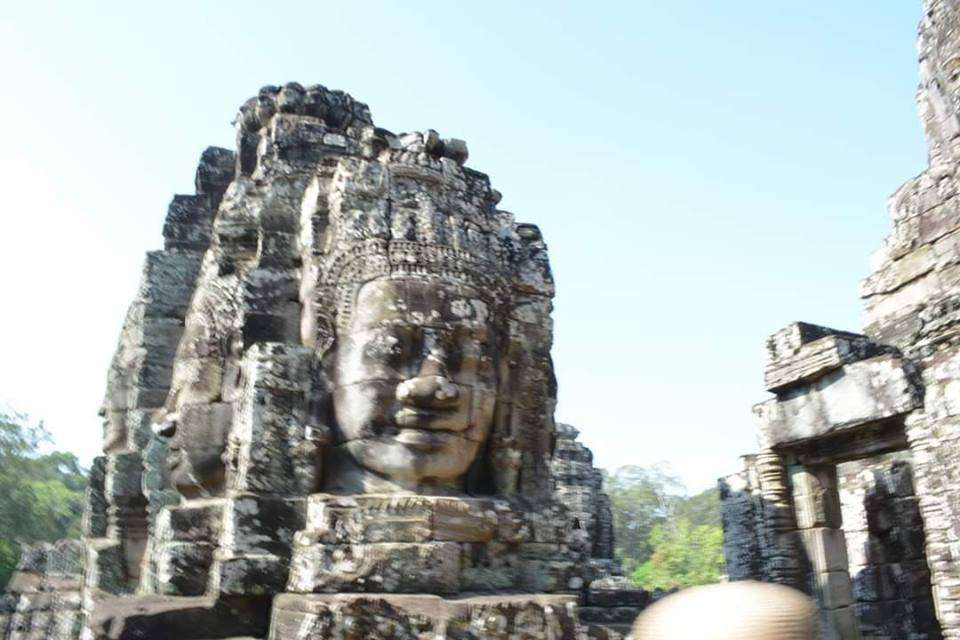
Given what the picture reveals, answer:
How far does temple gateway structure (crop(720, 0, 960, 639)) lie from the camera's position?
5719 millimetres

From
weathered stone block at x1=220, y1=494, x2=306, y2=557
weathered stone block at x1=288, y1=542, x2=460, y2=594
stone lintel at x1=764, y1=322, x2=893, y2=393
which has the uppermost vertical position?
stone lintel at x1=764, y1=322, x2=893, y2=393

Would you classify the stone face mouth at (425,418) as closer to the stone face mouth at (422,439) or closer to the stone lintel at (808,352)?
the stone face mouth at (422,439)

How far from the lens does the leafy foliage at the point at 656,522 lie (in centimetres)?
3006

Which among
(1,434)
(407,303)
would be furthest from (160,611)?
(1,434)

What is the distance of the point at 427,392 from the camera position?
421 cm

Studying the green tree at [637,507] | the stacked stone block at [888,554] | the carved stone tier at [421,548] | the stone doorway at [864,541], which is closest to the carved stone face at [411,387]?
the carved stone tier at [421,548]

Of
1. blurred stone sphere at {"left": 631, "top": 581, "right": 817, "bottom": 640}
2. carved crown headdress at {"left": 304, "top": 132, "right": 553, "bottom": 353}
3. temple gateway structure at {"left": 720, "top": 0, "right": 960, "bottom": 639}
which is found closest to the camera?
blurred stone sphere at {"left": 631, "top": 581, "right": 817, "bottom": 640}

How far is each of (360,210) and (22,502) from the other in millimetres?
28627

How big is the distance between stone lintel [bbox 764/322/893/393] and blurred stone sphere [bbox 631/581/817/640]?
575 centimetres

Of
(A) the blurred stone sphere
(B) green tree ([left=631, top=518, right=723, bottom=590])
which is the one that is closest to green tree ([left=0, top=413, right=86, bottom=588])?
(B) green tree ([left=631, top=518, right=723, bottom=590])

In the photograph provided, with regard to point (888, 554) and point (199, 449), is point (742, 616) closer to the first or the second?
point (199, 449)

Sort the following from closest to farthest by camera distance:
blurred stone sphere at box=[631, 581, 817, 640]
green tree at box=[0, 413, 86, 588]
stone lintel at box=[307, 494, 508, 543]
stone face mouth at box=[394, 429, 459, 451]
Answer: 1. blurred stone sphere at box=[631, 581, 817, 640]
2. stone lintel at box=[307, 494, 508, 543]
3. stone face mouth at box=[394, 429, 459, 451]
4. green tree at box=[0, 413, 86, 588]

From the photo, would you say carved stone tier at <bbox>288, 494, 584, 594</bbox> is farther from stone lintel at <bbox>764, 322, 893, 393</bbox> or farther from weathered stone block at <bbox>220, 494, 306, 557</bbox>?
stone lintel at <bbox>764, 322, 893, 393</bbox>

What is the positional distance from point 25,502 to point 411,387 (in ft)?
95.2
